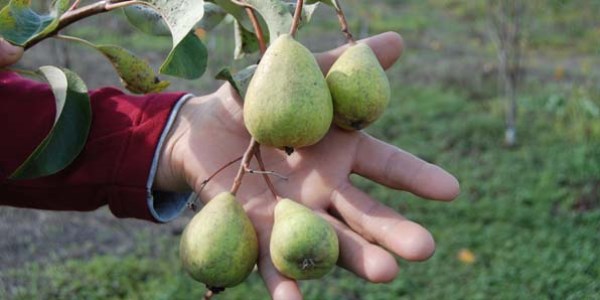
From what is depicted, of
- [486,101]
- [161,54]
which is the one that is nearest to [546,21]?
[486,101]

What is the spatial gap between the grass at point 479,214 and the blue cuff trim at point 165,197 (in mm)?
1018

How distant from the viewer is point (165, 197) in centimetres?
159

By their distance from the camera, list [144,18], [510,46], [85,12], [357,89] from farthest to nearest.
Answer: [510,46], [144,18], [85,12], [357,89]

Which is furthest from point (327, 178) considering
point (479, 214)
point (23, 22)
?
point (479, 214)

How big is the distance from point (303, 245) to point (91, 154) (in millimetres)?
638

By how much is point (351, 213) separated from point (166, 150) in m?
0.46

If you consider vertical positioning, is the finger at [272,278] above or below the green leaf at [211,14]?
below

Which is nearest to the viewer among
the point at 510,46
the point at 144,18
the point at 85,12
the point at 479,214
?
the point at 85,12

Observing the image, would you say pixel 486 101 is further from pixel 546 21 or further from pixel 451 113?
pixel 546 21

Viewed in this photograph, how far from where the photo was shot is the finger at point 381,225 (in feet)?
3.80

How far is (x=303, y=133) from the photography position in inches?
44.4

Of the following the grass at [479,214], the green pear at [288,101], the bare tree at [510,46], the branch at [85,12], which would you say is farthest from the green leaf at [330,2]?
the bare tree at [510,46]

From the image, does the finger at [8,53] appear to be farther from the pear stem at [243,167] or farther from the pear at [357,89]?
the pear at [357,89]

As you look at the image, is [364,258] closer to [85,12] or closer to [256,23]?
[256,23]
